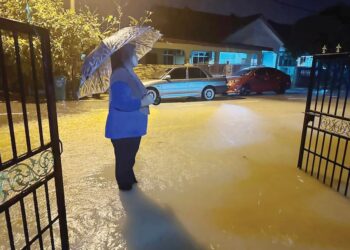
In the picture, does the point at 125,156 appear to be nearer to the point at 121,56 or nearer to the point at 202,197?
the point at 202,197

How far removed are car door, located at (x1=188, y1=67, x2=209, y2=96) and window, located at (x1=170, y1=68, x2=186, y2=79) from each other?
0.28 m

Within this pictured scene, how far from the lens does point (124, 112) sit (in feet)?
10.9

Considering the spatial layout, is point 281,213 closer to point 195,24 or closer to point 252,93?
point 252,93

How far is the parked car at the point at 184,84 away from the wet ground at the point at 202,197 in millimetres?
4928

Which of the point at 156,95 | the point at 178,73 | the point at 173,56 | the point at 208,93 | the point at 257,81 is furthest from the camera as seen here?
the point at 173,56

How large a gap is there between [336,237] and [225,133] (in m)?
4.01

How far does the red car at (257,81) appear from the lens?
14312 mm

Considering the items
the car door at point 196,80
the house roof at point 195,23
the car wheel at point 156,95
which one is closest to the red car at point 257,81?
the car door at point 196,80

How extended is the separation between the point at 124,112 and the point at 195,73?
9.26 meters

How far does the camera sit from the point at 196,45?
56.4ft

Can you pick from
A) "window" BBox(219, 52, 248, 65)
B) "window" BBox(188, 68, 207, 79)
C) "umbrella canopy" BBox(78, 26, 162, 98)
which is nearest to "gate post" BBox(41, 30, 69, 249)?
"umbrella canopy" BBox(78, 26, 162, 98)

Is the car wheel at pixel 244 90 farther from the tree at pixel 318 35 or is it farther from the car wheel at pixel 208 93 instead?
the tree at pixel 318 35

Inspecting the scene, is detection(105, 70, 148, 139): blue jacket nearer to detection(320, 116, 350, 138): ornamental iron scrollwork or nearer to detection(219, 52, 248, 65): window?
detection(320, 116, 350, 138): ornamental iron scrollwork

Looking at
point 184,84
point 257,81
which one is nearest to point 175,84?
point 184,84
